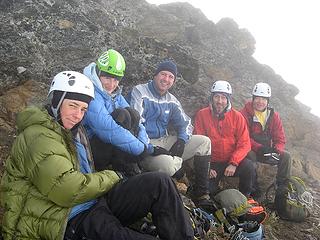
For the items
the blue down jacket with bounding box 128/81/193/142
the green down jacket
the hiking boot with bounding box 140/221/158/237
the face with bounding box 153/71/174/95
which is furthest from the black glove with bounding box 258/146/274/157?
the green down jacket

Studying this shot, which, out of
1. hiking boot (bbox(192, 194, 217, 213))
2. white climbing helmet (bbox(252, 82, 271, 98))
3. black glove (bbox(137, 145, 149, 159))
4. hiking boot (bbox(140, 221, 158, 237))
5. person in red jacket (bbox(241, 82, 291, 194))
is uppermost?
white climbing helmet (bbox(252, 82, 271, 98))

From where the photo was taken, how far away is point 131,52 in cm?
1230

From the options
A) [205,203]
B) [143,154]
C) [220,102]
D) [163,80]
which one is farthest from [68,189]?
[220,102]

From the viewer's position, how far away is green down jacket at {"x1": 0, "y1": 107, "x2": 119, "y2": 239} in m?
4.44

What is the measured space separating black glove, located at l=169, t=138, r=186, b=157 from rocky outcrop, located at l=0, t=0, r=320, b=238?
284cm

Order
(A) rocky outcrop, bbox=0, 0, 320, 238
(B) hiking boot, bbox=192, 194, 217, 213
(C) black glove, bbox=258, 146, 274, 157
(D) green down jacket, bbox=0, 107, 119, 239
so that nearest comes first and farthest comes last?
(D) green down jacket, bbox=0, 107, 119, 239
(B) hiking boot, bbox=192, 194, 217, 213
(A) rocky outcrop, bbox=0, 0, 320, 238
(C) black glove, bbox=258, 146, 274, 157

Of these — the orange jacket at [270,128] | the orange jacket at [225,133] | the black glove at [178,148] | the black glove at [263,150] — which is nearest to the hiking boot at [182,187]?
the black glove at [178,148]

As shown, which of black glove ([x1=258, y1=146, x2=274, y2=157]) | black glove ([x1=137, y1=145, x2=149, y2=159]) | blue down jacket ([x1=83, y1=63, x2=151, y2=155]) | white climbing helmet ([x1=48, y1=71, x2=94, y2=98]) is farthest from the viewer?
black glove ([x1=258, y1=146, x2=274, y2=157])

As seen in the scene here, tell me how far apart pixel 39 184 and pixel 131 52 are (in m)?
8.43

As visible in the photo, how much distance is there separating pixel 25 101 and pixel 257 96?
643 cm

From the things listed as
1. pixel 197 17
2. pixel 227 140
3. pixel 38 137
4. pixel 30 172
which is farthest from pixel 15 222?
A: pixel 197 17

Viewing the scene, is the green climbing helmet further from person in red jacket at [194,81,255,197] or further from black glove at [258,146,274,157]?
→ black glove at [258,146,274,157]

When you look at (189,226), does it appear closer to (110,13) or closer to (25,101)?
(25,101)

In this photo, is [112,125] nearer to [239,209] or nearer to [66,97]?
[66,97]
